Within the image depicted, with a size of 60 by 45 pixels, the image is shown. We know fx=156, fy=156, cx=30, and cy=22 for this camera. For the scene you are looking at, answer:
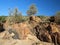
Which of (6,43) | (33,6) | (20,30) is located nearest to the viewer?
(6,43)

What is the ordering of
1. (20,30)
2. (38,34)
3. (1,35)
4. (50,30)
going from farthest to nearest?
1. (50,30)
2. (38,34)
3. (20,30)
4. (1,35)

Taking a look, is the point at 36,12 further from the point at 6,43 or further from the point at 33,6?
the point at 6,43

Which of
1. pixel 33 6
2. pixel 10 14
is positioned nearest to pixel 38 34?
pixel 10 14

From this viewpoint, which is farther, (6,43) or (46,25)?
(46,25)

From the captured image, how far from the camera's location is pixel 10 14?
152 feet

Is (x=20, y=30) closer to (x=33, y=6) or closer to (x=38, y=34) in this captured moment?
(x=38, y=34)

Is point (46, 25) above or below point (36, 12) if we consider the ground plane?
below

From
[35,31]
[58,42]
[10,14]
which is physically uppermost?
[10,14]

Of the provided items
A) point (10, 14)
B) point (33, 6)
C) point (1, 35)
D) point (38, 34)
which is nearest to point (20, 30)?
point (38, 34)

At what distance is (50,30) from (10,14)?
1853 centimetres

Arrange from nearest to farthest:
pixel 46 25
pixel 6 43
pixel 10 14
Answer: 1. pixel 6 43
2. pixel 46 25
3. pixel 10 14

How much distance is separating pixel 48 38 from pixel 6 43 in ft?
38.8

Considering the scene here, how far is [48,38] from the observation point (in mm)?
27594

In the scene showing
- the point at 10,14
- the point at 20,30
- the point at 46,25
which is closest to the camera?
the point at 20,30
